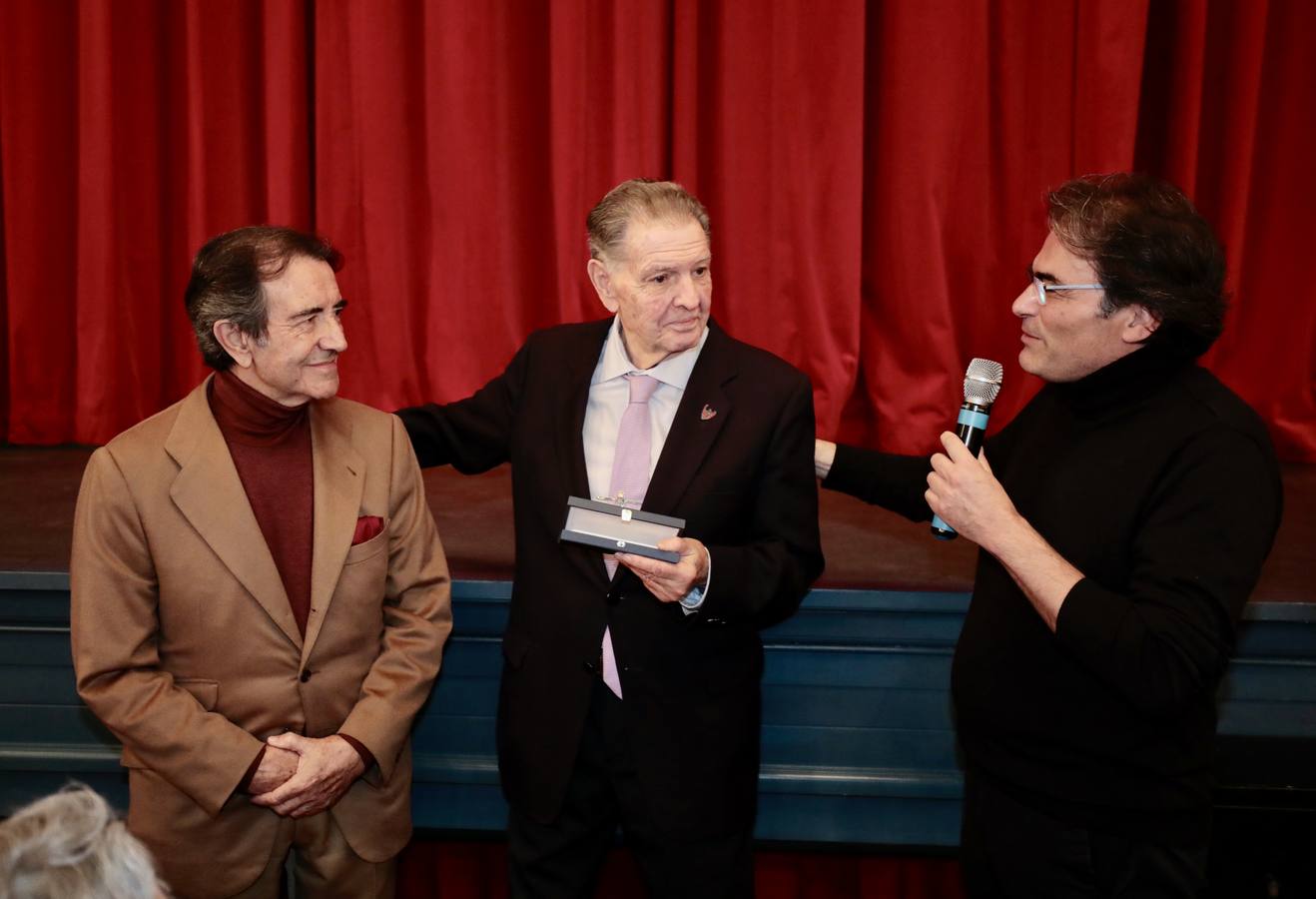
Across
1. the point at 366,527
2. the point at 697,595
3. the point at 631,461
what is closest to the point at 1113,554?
the point at 697,595

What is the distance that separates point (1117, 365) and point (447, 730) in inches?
62.5

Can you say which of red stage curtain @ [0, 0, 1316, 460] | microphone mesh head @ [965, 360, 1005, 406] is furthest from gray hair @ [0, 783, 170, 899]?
red stage curtain @ [0, 0, 1316, 460]

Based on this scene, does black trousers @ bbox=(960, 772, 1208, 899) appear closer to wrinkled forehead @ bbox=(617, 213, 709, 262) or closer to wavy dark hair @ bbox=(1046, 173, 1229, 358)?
wavy dark hair @ bbox=(1046, 173, 1229, 358)

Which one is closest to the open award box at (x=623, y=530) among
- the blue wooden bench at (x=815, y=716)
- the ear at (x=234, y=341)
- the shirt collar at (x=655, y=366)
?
the shirt collar at (x=655, y=366)

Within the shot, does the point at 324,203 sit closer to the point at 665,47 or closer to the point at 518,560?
the point at 665,47

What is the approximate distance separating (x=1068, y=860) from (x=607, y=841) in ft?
2.53

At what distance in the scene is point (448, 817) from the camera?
2537 millimetres

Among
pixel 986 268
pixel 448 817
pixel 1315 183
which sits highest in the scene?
pixel 1315 183

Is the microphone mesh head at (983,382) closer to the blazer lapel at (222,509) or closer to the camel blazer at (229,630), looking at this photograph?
the camel blazer at (229,630)

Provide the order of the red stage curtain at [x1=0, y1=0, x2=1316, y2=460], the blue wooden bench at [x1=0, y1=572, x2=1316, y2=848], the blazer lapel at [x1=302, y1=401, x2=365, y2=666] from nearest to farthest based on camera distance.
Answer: the blazer lapel at [x1=302, y1=401, x2=365, y2=666] → the blue wooden bench at [x1=0, y1=572, x2=1316, y2=848] → the red stage curtain at [x1=0, y1=0, x2=1316, y2=460]

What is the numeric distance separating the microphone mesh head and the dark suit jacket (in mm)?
258

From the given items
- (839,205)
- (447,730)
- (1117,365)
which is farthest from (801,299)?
(1117,365)

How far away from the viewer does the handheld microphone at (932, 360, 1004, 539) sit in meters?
1.76

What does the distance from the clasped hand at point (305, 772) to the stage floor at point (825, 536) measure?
58 centimetres
